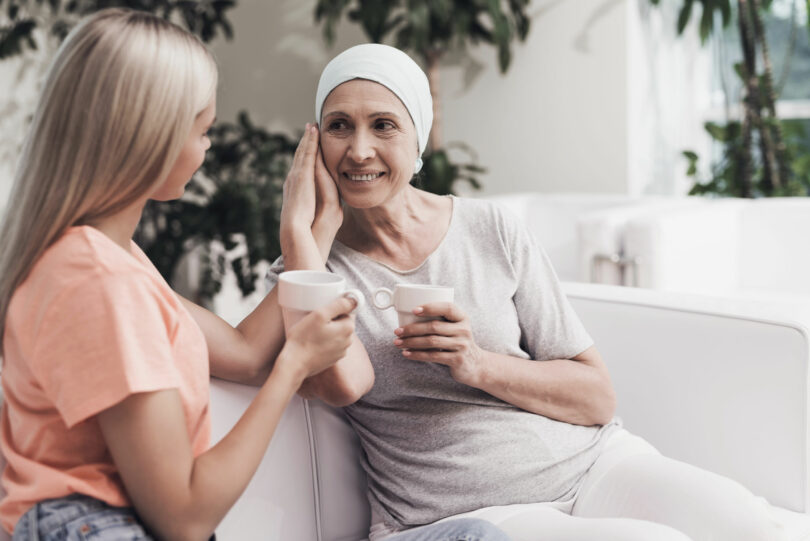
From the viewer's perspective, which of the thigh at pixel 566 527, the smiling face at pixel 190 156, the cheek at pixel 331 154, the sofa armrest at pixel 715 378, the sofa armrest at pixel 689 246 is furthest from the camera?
the sofa armrest at pixel 689 246

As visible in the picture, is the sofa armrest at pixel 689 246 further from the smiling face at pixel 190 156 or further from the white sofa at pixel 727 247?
the smiling face at pixel 190 156

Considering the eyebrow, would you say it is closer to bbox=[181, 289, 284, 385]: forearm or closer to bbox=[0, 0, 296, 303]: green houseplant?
bbox=[181, 289, 284, 385]: forearm

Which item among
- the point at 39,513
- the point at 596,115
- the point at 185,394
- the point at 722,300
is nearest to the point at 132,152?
the point at 185,394

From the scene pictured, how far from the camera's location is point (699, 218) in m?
2.81

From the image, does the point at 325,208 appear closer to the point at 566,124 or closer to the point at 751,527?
the point at 751,527

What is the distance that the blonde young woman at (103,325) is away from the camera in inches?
32.0

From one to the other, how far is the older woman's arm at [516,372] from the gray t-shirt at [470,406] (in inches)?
1.0

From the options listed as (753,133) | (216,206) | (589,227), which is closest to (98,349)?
(589,227)

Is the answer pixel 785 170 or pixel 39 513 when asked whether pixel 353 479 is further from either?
pixel 785 170

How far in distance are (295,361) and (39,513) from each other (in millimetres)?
312

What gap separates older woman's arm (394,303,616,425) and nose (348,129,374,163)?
0.97 feet

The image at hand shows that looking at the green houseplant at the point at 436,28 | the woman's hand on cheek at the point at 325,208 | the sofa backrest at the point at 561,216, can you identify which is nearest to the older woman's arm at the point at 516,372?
the woman's hand on cheek at the point at 325,208

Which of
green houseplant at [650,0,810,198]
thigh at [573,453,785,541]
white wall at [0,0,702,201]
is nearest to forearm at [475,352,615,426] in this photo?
thigh at [573,453,785,541]

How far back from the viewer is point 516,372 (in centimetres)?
129
